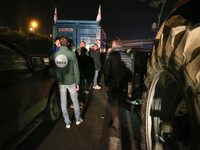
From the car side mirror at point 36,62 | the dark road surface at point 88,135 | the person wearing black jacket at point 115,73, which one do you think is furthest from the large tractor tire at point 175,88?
the car side mirror at point 36,62

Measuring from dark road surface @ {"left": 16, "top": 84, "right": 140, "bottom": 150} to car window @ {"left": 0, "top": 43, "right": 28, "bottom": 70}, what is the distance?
1383mm

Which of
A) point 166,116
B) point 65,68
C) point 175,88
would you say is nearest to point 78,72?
point 65,68

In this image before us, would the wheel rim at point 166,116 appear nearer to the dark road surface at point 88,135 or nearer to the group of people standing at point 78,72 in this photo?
the dark road surface at point 88,135

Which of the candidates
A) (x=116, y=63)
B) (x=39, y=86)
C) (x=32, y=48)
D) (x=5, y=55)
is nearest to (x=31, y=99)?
(x=39, y=86)

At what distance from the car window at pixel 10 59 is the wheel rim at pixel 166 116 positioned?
6.88ft

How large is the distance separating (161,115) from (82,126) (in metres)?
2.75

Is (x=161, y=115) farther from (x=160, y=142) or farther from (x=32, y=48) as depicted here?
(x=32, y=48)

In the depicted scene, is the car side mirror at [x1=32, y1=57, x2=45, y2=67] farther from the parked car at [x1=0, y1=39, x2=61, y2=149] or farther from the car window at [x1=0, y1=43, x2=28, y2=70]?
the car window at [x1=0, y1=43, x2=28, y2=70]

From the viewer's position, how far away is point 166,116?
2516mm

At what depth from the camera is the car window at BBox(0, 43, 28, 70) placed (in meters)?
3.47

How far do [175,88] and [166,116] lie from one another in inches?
14.4

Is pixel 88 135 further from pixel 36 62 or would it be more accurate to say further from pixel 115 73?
pixel 36 62

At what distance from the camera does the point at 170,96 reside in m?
2.46

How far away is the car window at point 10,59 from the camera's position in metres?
3.47
